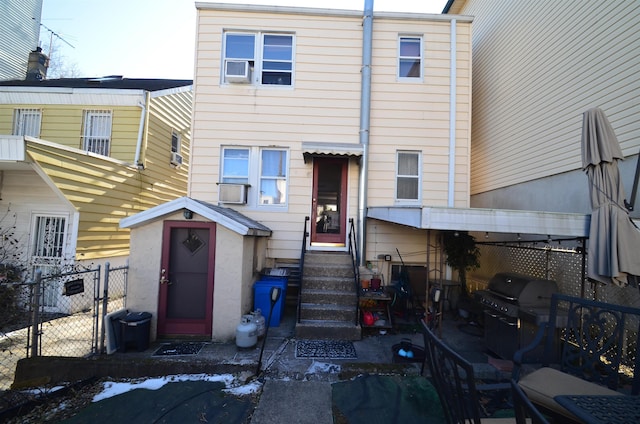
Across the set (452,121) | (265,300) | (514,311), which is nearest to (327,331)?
(265,300)

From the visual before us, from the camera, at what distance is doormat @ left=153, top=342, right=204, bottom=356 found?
4.76m

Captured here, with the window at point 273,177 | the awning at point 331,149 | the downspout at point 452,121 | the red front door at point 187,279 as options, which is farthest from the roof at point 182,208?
the downspout at point 452,121

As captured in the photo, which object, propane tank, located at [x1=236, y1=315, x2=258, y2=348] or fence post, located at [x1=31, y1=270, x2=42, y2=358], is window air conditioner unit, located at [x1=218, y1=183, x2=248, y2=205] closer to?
propane tank, located at [x1=236, y1=315, x2=258, y2=348]

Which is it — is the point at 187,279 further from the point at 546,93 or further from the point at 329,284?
the point at 546,93

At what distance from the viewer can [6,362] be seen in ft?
15.1

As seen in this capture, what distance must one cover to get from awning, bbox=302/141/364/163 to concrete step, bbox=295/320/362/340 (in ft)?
12.6

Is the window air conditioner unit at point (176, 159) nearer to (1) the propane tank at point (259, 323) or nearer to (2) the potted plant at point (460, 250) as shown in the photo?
(1) the propane tank at point (259, 323)

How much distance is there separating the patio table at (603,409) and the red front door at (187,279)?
5.10 meters

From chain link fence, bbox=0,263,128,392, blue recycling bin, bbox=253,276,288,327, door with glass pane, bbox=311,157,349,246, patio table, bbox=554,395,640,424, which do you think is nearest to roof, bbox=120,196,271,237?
chain link fence, bbox=0,263,128,392

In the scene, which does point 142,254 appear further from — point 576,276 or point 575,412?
point 576,276

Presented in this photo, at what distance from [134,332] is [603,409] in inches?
226

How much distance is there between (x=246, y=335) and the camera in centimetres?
490

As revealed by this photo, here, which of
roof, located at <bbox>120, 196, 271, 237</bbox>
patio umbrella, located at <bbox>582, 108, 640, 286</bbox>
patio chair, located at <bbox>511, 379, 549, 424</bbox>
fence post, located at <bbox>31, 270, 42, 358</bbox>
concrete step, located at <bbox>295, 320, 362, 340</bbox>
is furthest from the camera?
concrete step, located at <bbox>295, 320, 362, 340</bbox>

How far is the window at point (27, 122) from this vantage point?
9.10 metres
